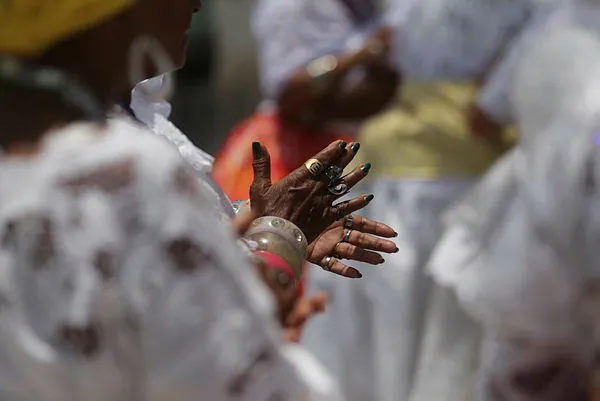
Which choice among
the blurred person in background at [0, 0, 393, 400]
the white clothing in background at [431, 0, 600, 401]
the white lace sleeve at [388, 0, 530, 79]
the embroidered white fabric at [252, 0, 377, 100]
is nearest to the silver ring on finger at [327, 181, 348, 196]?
the blurred person in background at [0, 0, 393, 400]

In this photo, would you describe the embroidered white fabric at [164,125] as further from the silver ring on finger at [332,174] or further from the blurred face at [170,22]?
the blurred face at [170,22]

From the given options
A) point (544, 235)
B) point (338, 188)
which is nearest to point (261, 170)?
point (338, 188)

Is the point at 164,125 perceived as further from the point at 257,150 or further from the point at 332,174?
the point at 332,174

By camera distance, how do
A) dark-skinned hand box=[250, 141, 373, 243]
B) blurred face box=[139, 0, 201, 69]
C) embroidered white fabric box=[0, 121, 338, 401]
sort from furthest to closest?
dark-skinned hand box=[250, 141, 373, 243]
blurred face box=[139, 0, 201, 69]
embroidered white fabric box=[0, 121, 338, 401]

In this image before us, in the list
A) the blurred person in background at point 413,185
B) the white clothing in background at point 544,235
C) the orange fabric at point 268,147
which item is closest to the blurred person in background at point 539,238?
the white clothing in background at point 544,235

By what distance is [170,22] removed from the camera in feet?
5.42

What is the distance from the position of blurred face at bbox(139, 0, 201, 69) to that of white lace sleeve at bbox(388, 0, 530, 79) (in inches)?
95.9

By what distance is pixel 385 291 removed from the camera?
13.6 feet

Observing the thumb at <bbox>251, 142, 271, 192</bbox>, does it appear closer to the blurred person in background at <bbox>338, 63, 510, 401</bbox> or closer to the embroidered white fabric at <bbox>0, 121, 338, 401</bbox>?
the embroidered white fabric at <bbox>0, 121, 338, 401</bbox>

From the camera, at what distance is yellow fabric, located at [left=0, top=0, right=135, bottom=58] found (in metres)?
1.44

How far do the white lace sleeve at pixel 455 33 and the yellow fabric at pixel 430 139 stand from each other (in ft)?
0.20

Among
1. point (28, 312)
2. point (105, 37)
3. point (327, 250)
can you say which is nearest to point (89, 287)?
point (28, 312)

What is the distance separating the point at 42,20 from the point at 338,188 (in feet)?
2.54

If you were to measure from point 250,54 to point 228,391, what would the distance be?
6044 mm
